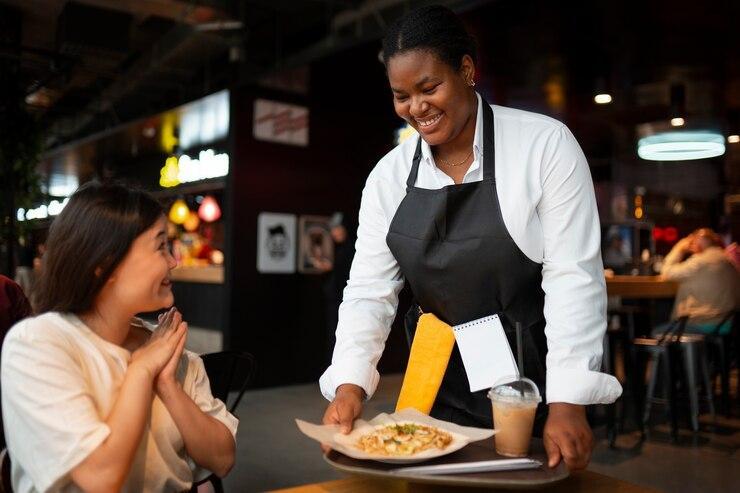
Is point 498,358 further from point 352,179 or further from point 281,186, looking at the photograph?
point 352,179

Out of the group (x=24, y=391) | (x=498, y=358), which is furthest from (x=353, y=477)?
(x=24, y=391)

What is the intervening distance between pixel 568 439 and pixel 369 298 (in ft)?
2.05

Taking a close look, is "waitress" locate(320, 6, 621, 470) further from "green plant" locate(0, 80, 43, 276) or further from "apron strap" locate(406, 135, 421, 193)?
"green plant" locate(0, 80, 43, 276)

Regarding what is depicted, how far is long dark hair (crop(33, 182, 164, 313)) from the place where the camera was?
139 cm

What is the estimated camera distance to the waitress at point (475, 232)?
135 cm

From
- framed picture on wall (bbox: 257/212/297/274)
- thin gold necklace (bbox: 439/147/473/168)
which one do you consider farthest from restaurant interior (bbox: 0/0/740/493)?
thin gold necklace (bbox: 439/147/473/168)

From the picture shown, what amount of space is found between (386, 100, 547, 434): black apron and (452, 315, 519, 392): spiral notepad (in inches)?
0.9

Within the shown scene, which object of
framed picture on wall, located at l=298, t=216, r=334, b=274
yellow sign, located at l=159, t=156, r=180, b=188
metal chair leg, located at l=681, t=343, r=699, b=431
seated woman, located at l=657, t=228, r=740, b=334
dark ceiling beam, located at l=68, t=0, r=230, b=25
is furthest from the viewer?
yellow sign, located at l=159, t=156, r=180, b=188

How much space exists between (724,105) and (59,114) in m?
9.65

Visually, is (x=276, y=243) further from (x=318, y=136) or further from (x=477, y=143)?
(x=477, y=143)

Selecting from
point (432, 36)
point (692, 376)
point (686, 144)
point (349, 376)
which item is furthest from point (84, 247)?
point (686, 144)

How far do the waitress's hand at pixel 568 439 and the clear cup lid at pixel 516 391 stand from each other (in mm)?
52

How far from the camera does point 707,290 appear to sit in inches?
234

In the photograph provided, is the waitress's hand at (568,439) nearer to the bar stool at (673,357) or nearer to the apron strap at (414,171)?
the apron strap at (414,171)
